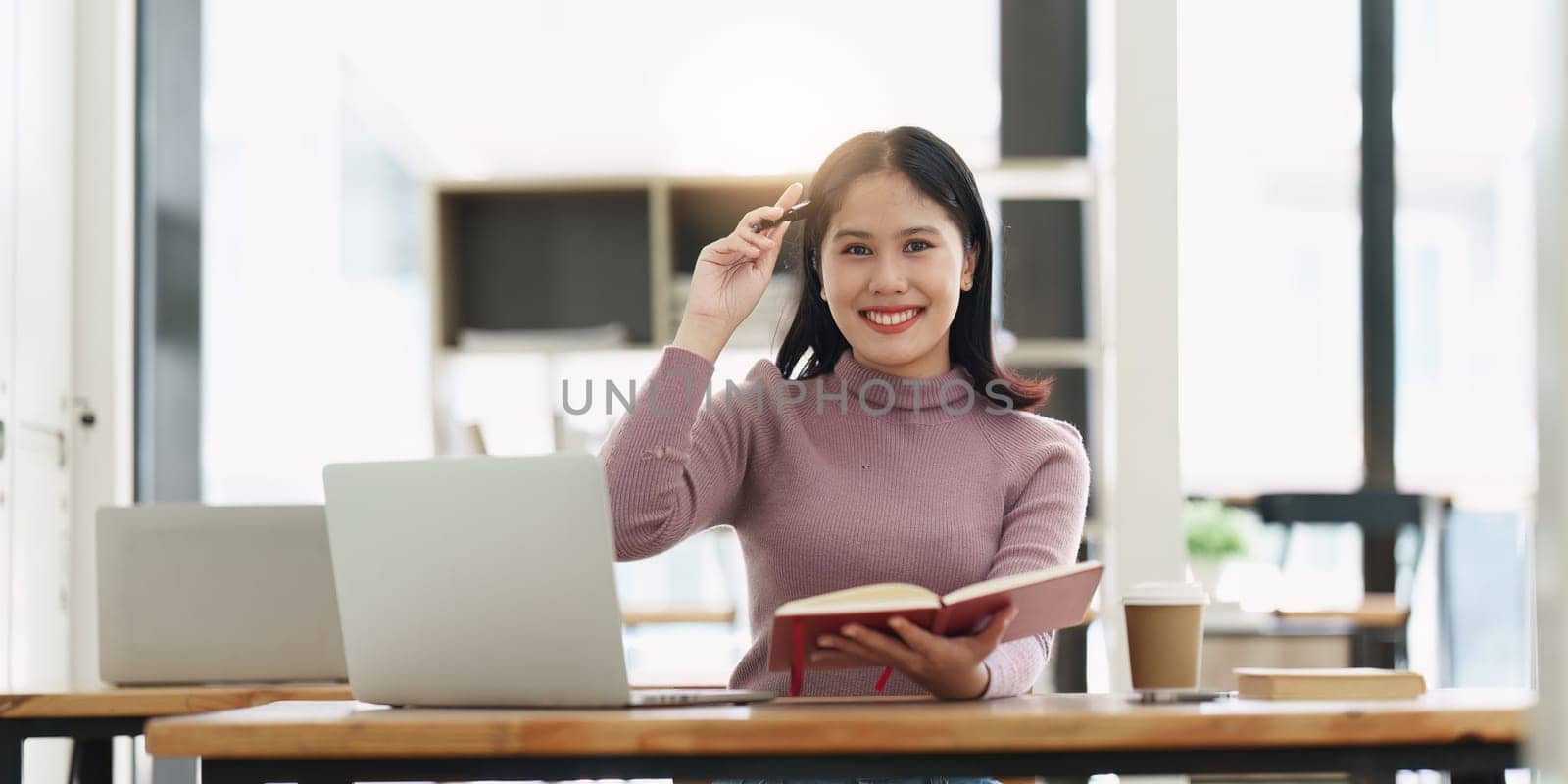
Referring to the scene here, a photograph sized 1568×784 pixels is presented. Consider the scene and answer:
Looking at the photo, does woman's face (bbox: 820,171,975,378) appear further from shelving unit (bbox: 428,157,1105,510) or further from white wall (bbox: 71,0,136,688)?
white wall (bbox: 71,0,136,688)

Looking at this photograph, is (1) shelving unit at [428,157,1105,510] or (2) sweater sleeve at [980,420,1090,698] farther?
(1) shelving unit at [428,157,1105,510]

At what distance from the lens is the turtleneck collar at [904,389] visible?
170 cm

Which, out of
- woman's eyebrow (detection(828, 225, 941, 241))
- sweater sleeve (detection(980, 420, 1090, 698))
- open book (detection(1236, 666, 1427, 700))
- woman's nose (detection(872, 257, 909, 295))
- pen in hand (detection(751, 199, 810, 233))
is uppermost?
pen in hand (detection(751, 199, 810, 233))

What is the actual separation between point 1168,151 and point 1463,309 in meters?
2.62

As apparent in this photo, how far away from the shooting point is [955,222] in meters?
1.70

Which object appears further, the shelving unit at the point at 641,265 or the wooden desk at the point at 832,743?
the shelving unit at the point at 641,265

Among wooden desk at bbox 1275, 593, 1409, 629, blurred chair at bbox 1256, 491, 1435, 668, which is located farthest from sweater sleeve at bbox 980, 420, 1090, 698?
blurred chair at bbox 1256, 491, 1435, 668

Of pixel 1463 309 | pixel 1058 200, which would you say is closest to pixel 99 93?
pixel 1058 200

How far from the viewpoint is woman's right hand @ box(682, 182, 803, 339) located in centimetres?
158

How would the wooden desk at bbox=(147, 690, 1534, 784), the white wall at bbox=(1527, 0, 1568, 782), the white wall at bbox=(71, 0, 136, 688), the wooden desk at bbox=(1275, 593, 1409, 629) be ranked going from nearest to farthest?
the white wall at bbox=(1527, 0, 1568, 782) < the wooden desk at bbox=(147, 690, 1534, 784) < the white wall at bbox=(71, 0, 136, 688) < the wooden desk at bbox=(1275, 593, 1409, 629)

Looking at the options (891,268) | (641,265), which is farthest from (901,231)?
(641,265)

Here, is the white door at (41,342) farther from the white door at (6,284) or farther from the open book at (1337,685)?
the open book at (1337,685)

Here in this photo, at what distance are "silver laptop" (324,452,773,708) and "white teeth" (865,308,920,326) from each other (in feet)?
1.78

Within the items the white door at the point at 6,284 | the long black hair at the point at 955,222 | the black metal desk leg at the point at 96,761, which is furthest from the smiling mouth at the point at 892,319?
the white door at the point at 6,284
